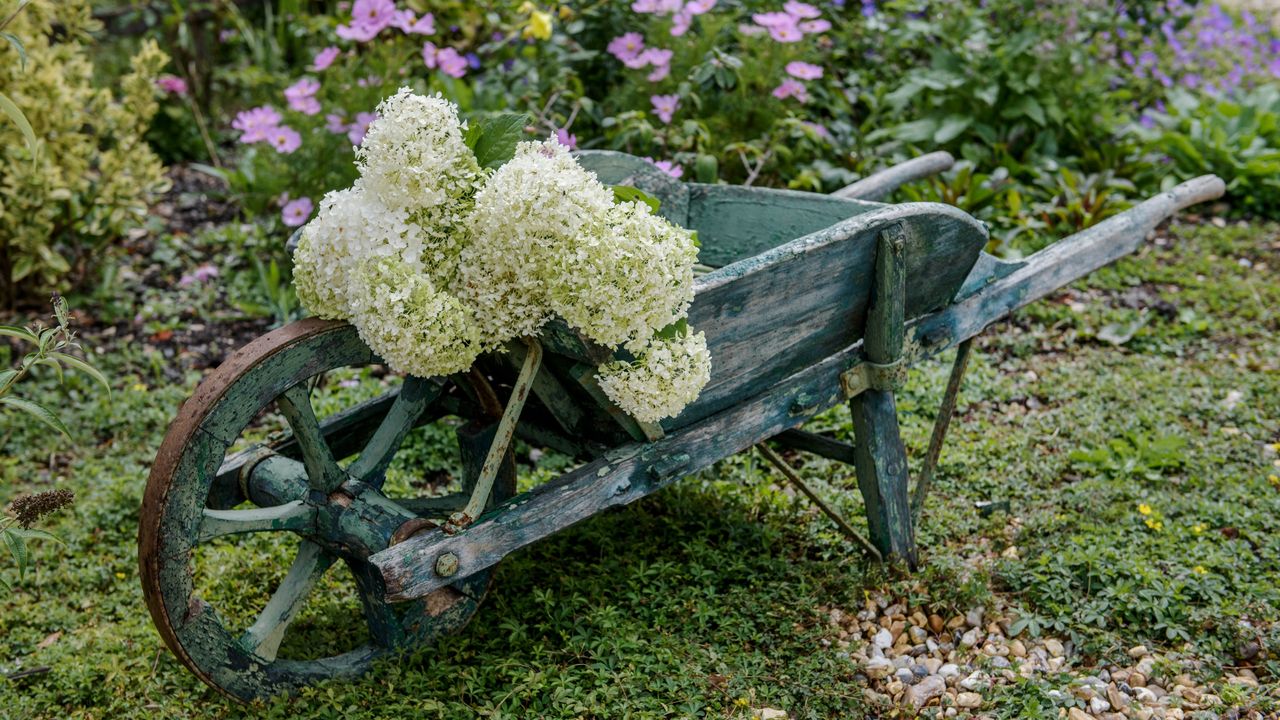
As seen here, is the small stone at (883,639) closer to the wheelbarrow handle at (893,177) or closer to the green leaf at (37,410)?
the wheelbarrow handle at (893,177)

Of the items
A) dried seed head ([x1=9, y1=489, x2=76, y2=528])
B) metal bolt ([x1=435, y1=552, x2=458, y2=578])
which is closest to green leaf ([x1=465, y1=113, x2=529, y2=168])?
metal bolt ([x1=435, y1=552, x2=458, y2=578])

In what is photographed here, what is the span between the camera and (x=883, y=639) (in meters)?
3.04

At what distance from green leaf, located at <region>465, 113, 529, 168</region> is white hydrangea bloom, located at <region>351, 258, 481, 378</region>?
30 cm

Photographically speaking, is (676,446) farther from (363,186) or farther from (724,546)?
(363,186)

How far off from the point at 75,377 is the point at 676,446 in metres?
2.86

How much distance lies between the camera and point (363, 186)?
7.86 ft

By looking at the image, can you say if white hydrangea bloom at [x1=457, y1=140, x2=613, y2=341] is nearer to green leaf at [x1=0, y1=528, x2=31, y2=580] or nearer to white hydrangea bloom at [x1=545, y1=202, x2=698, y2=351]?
white hydrangea bloom at [x1=545, y1=202, x2=698, y2=351]

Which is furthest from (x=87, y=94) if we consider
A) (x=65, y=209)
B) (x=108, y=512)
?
(x=108, y=512)

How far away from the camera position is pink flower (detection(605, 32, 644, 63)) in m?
4.92

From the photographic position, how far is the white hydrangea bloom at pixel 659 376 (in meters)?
2.39

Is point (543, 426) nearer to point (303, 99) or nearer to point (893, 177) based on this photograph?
point (893, 177)

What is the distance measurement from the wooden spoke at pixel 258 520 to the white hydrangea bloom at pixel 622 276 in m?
0.78

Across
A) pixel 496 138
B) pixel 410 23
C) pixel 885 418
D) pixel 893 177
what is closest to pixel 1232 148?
pixel 893 177

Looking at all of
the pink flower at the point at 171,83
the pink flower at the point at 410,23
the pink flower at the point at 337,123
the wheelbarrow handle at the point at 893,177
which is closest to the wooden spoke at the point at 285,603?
the wheelbarrow handle at the point at 893,177
